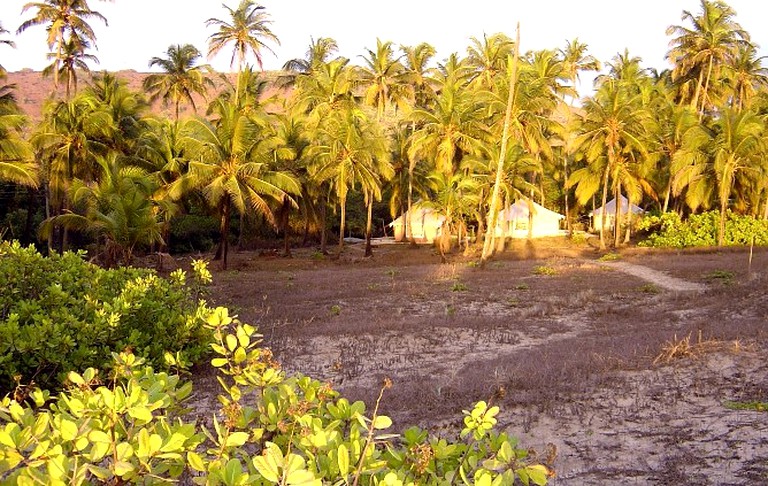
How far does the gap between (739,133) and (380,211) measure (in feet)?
90.4

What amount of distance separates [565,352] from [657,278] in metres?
12.9

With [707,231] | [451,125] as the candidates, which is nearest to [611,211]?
[707,231]

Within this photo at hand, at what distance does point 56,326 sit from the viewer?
6.64 m

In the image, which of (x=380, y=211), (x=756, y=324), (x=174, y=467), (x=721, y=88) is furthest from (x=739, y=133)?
(x=174, y=467)

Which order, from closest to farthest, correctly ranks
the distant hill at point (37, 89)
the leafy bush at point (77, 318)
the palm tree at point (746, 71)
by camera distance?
1. the leafy bush at point (77, 318)
2. the palm tree at point (746, 71)
3. the distant hill at point (37, 89)

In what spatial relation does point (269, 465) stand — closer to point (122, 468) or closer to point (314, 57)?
point (122, 468)

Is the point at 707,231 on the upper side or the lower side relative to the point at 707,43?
lower

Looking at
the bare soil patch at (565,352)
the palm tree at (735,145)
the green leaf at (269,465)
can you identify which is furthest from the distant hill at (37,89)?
the green leaf at (269,465)

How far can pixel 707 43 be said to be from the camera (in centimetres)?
3912

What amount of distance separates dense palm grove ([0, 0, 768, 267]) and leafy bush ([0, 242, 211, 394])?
1081 centimetres

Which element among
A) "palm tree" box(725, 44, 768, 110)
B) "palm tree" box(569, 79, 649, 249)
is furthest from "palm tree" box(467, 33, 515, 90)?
"palm tree" box(725, 44, 768, 110)

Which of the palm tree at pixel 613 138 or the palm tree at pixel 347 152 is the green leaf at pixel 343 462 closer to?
the palm tree at pixel 347 152

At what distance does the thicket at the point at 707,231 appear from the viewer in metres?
32.7

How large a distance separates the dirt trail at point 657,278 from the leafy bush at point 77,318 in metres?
14.3
